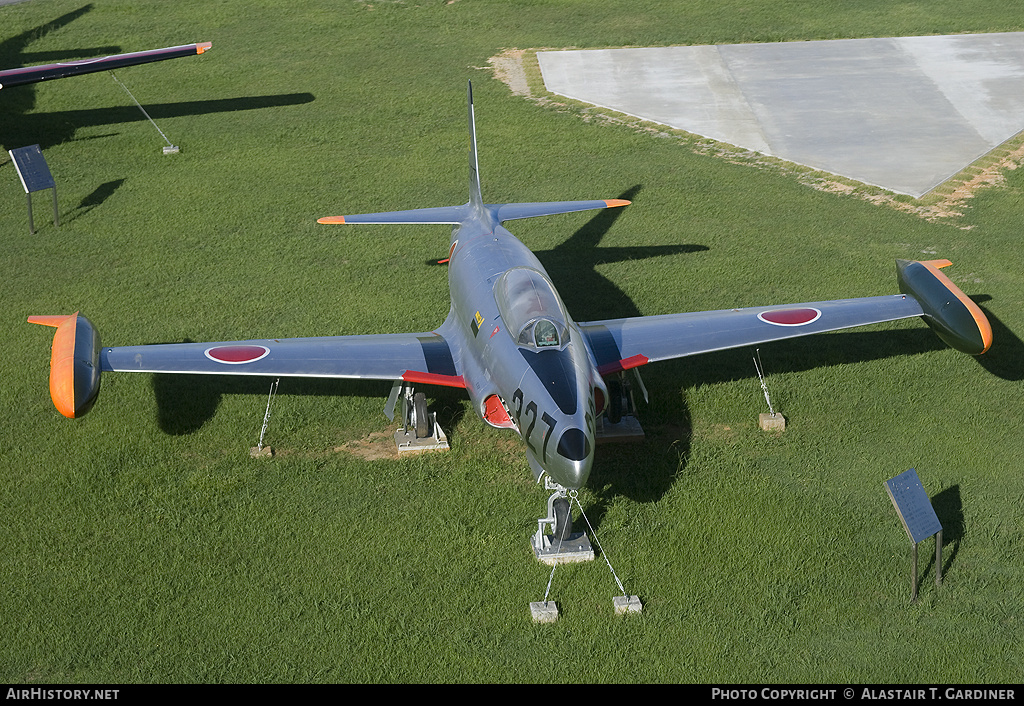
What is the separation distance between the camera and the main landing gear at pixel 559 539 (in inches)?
480

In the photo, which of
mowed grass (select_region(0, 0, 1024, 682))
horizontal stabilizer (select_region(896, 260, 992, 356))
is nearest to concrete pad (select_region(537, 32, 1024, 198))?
mowed grass (select_region(0, 0, 1024, 682))

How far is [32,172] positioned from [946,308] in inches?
780

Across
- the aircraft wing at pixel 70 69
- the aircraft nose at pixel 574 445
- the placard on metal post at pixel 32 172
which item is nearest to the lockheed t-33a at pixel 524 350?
the aircraft nose at pixel 574 445

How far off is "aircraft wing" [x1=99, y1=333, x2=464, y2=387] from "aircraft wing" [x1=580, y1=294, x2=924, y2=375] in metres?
2.54

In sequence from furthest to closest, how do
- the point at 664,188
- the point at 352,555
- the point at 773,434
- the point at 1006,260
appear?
the point at 664,188
the point at 1006,260
the point at 773,434
the point at 352,555

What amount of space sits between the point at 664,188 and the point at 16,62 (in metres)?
23.9

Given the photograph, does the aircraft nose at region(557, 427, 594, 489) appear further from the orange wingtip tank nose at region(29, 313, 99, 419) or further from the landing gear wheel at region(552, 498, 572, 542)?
the orange wingtip tank nose at region(29, 313, 99, 419)

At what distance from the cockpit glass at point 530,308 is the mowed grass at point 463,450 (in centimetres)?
261

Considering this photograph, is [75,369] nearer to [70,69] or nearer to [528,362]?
[528,362]

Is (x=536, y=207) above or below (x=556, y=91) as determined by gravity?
A: above

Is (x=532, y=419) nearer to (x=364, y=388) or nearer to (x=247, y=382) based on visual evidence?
(x=364, y=388)

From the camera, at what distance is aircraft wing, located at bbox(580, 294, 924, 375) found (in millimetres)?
14523

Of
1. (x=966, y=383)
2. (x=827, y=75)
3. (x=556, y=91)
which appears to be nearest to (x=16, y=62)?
(x=556, y=91)

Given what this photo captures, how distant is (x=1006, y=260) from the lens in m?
20.1
